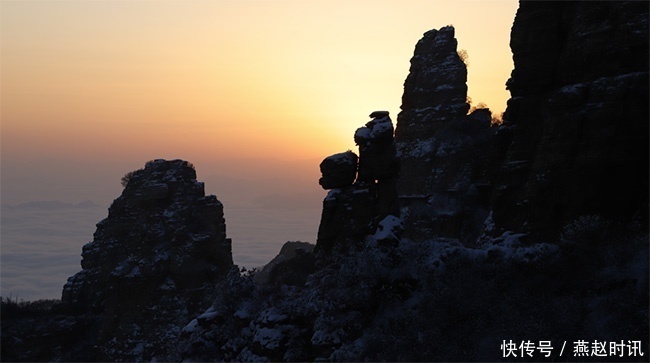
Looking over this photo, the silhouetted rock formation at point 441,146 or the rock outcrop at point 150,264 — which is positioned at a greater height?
the silhouetted rock formation at point 441,146

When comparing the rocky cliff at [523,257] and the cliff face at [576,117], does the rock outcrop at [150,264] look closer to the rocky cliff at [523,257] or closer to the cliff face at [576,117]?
the rocky cliff at [523,257]

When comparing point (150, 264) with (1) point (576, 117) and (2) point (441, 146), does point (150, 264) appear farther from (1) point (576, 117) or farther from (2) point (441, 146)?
(1) point (576, 117)

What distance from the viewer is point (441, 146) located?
7731 centimetres

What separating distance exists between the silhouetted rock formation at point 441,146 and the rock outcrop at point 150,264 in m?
26.8

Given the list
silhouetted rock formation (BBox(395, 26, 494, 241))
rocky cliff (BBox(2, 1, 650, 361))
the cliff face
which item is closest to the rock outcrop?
silhouetted rock formation (BBox(395, 26, 494, 241))

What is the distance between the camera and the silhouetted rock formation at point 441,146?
68.6 m

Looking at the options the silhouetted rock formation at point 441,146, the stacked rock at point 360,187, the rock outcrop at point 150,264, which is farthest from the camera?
the rock outcrop at point 150,264

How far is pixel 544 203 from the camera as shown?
142 ft

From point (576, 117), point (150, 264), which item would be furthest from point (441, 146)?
point (150, 264)

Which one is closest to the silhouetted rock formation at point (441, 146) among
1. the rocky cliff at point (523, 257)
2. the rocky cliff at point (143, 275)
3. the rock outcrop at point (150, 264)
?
the rocky cliff at point (523, 257)

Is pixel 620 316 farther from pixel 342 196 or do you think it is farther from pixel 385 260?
pixel 342 196

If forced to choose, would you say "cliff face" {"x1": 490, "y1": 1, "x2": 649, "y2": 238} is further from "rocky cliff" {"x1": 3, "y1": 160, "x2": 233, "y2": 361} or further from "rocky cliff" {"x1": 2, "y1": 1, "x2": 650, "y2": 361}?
"rocky cliff" {"x1": 3, "y1": 160, "x2": 233, "y2": 361}

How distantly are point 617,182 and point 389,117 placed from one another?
16523 mm

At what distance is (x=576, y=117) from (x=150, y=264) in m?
57.2
